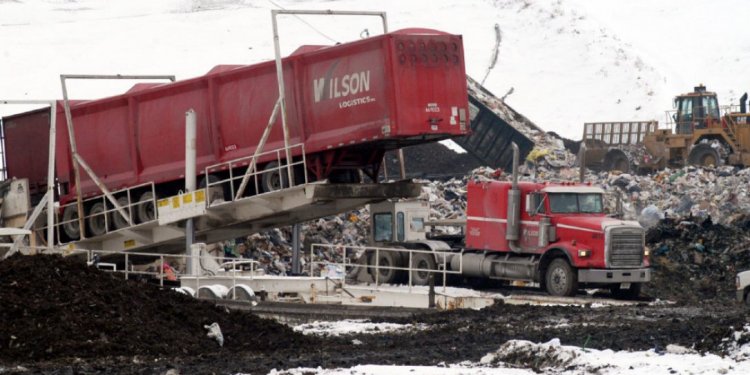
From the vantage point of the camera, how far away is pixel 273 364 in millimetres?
14000

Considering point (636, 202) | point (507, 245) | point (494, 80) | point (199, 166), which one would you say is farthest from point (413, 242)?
point (494, 80)

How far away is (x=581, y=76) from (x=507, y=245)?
32.5 m

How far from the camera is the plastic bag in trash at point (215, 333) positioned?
16219 millimetres

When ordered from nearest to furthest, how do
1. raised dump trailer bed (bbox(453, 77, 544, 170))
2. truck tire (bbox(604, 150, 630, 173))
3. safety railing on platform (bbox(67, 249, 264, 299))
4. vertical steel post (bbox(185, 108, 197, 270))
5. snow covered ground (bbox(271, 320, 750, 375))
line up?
snow covered ground (bbox(271, 320, 750, 375)) < safety railing on platform (bbox(67, 249, 264, 299)) < vertical steel post (bbox(185, 108, 197, 270)) < raised dump trailer bed (bbox(453, 77, 544, 170)) < truck tire (bbox(604, 150, 630, 173))

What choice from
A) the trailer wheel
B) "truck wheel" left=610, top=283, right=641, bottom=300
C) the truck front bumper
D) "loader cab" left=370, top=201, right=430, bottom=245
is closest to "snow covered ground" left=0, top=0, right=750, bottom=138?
"loader cab" left=370, top=201, right=430, bottom=245

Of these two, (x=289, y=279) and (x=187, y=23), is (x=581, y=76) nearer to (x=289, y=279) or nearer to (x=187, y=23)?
(x=187, y=23)

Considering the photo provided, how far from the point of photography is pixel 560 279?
2484 cm

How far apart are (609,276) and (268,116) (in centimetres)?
639

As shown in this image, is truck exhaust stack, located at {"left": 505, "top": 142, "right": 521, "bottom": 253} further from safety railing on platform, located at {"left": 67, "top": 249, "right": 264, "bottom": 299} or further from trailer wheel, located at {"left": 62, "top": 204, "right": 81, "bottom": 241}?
trailer wheel, located at {"left": 62, "top": 204, "right": 81, "bottom": 241}

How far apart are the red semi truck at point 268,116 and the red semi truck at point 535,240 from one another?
2.50 m

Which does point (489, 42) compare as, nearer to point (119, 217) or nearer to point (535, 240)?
point (535, 240)

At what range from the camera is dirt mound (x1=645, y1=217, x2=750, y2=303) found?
26.3 m

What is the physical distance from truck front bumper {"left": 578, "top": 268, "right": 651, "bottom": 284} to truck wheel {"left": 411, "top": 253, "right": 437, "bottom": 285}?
3.17 m

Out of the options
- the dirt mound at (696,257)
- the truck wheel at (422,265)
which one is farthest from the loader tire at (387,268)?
the dirt mound at (696,257)
